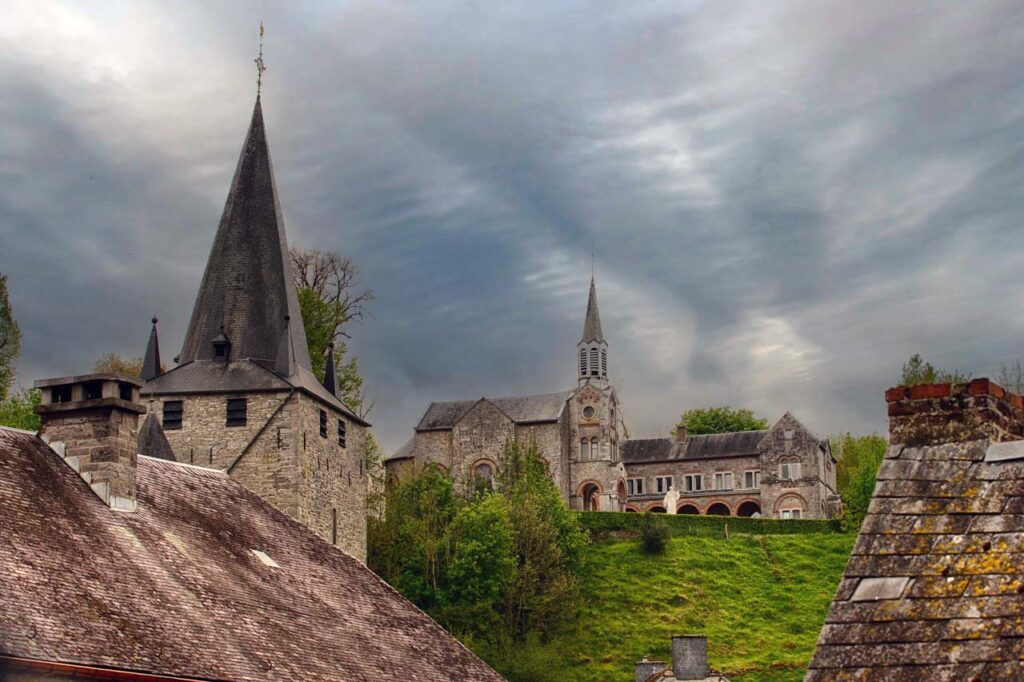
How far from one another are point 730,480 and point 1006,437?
275 feet

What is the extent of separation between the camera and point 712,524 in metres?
76.2

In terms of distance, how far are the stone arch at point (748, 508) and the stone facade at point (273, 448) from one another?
4974 cm

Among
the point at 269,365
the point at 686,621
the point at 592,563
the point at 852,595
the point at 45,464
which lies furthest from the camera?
the point at 592,563

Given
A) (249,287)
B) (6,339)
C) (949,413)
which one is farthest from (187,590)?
(6,339)

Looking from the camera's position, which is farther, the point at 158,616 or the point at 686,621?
the point at 686,621

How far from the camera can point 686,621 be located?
199 feet

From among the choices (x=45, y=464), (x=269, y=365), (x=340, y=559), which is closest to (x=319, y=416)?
(x=269, y=365)

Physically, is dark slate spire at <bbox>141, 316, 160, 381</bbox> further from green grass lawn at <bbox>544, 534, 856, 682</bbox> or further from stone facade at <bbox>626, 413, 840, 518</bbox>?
stone facade at <bbox>626, 413, 840, 518</bbox>

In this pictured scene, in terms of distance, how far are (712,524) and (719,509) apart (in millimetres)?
14951

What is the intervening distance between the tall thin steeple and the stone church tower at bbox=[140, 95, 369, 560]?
45009mm

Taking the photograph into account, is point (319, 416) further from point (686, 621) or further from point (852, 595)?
point (852, 595)

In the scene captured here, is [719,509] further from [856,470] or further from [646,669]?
[646,669]

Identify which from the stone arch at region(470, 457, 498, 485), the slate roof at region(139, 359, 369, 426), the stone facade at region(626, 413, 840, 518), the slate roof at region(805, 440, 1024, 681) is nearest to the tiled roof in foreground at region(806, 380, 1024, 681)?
the slate roof at region(805, 440, 1024, 681)

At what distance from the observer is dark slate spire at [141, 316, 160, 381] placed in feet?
158
